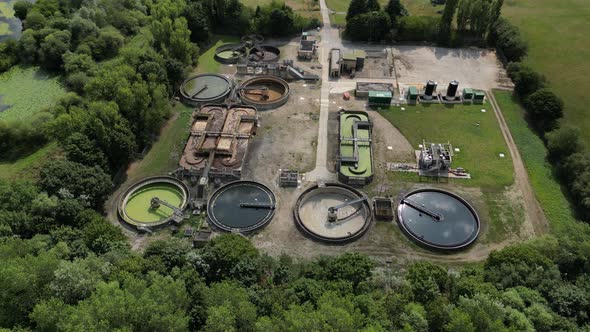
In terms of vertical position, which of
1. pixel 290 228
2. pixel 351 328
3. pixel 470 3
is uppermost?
pixel 470 3

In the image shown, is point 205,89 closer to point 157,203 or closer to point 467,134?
point 157,203

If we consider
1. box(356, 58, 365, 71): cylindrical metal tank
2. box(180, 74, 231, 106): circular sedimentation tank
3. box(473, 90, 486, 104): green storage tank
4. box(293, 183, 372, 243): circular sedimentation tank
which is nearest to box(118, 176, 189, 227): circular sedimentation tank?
box(293, 183, 372, 243): circular sedimentation tank

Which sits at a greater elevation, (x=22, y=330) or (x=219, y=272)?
(x=22, y=330)

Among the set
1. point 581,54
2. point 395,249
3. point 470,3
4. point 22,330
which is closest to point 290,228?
point 395,249

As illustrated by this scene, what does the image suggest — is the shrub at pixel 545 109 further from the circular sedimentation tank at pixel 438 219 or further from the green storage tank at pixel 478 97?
the circular sedimentation tank at pixel 438 219

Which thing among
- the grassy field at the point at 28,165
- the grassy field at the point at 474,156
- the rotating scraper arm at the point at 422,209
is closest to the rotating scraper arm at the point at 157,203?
the grassy field at the point at 28,165

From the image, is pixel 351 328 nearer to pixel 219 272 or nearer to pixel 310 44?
pixel 219 272

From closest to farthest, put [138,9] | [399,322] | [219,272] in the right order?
[399,322] < [219,272] < [138,9]
